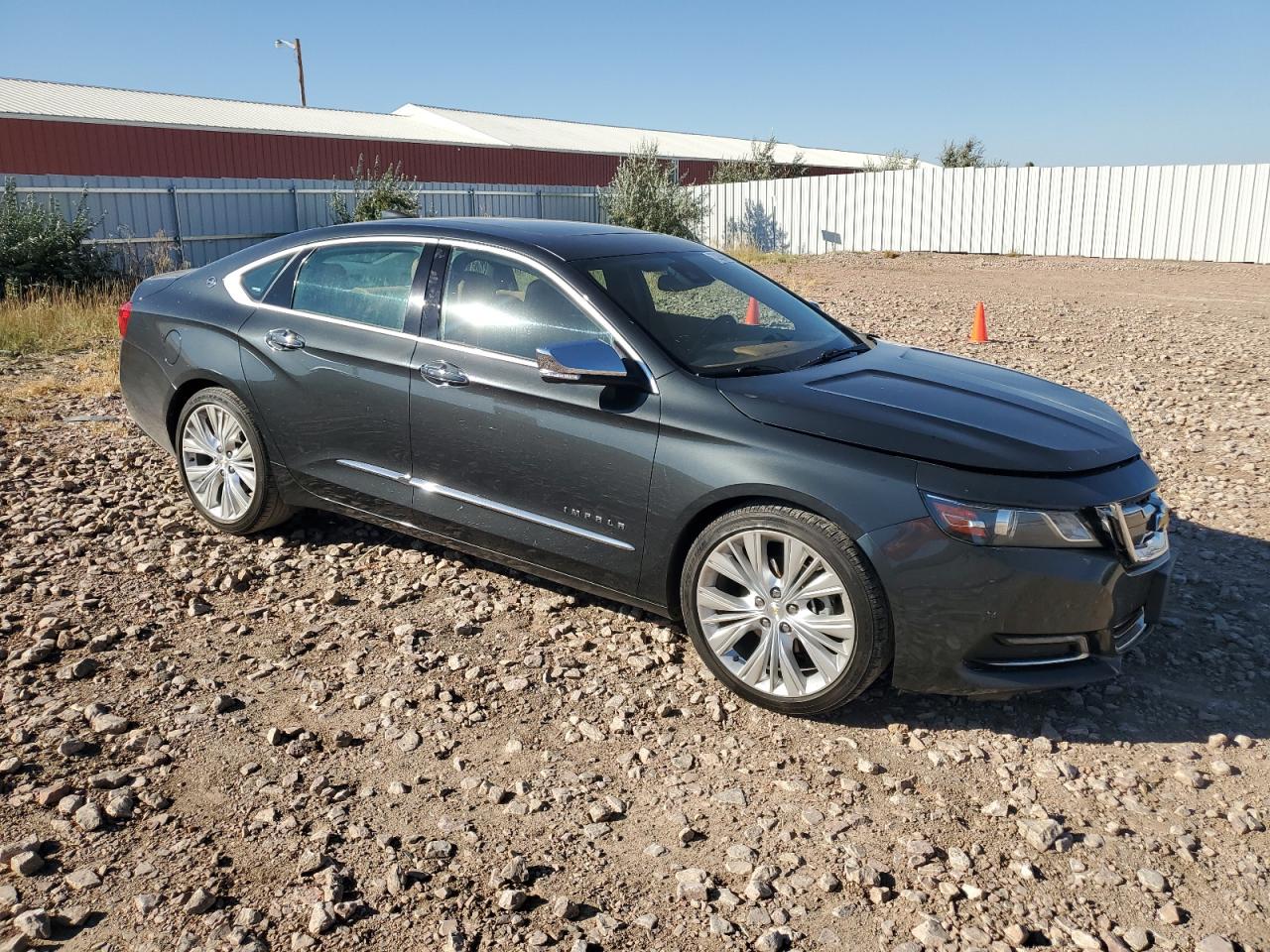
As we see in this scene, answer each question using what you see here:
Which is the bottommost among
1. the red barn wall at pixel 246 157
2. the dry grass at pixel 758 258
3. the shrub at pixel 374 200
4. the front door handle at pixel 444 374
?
the dry grass at pixel 758 258

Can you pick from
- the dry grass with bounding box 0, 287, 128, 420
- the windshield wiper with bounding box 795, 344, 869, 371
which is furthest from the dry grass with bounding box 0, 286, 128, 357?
the windshield wiper with bounding box 795, 344, 869, 371

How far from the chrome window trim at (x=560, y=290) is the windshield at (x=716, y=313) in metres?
0.12

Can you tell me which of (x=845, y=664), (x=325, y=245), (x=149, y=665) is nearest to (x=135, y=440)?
(x=325, y=245)

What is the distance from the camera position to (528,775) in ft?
11.3

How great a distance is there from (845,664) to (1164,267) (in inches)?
897

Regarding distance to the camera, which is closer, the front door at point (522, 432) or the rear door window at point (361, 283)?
the front door at point (522, 432)

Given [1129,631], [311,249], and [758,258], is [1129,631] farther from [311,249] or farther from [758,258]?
[758,258]

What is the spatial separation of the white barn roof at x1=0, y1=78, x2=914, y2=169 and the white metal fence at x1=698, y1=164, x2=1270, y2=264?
1084cm

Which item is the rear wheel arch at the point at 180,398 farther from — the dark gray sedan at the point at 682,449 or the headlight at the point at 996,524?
the headlight at the point at 996,524

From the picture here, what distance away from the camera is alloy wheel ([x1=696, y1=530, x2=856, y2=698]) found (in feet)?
12.0

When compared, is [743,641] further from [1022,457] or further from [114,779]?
[114,779]

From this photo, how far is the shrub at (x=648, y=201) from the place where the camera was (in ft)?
97.0

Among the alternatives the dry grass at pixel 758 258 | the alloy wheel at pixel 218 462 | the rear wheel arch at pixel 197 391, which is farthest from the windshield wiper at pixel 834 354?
the dry grass at pixel 758 258

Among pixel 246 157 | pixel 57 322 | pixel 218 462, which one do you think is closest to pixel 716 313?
pixel 218 462
